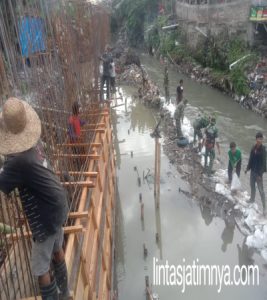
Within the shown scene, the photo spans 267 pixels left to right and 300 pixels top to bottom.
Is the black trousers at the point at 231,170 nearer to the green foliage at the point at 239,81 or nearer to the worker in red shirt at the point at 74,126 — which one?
the worker in red shirt at the point at 74,126

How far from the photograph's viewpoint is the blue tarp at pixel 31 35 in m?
4.13

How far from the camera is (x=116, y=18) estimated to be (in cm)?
3622

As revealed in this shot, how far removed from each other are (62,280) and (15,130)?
126 centimetres

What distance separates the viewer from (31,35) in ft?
15.2

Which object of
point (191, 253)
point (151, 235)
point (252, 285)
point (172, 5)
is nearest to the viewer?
point (252, 285)

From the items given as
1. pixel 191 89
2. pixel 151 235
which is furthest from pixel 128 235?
pixel 191 89

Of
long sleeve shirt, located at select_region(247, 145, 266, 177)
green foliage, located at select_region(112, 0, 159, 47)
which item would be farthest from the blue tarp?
green foliage, located at select_region(112, 0, 159, 47)

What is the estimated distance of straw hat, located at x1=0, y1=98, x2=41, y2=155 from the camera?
243 cm

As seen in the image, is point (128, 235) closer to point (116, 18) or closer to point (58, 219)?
point (58, 219)

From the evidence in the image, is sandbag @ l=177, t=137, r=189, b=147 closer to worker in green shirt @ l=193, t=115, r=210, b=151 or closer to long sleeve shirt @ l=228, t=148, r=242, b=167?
worker in green shirt @ l=193, t=115, r=210, b=151

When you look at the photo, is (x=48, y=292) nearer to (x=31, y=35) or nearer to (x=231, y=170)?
(x=31, y=35)

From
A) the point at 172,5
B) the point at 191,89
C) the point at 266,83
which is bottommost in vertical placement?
the point at 191,89

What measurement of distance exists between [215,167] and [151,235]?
10.3 ft

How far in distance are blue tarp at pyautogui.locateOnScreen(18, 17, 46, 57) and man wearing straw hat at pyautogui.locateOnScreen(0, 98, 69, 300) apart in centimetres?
172
